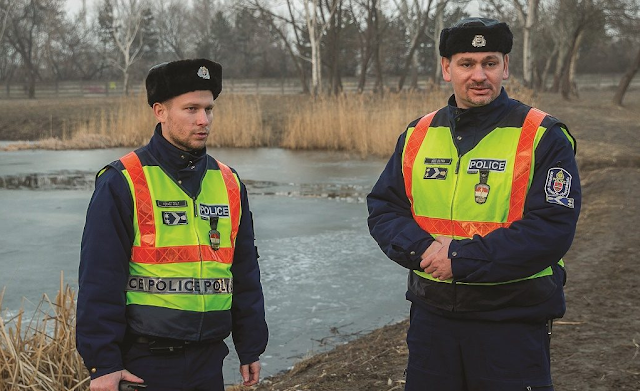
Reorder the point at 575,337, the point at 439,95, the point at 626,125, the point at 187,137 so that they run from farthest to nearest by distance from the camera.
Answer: the point at 626,125
the point at 439,95
the point at 575,337
the point at 187,137

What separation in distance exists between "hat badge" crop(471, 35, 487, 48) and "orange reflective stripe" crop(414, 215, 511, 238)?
61 cm

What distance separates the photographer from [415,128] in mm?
2975

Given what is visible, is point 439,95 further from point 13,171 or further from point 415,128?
point 415,128

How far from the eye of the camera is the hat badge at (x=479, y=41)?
2816 millimetres

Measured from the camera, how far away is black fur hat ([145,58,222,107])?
2.81m

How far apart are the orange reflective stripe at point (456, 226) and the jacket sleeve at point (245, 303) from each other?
24.4 inches

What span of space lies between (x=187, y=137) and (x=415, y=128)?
0.82 meters

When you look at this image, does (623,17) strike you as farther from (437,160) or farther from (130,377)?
(130,377)

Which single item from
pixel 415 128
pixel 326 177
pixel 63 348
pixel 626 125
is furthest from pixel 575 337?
pixel 626 125

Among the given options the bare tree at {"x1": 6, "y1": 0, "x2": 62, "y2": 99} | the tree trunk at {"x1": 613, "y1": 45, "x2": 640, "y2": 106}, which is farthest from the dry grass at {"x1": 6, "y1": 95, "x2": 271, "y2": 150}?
the bare tree at {"x1": 6, "y1": 0, "x2": 62, "y2": 99}

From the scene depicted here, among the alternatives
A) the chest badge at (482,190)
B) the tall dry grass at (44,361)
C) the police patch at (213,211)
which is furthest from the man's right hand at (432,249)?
the tall dry grass at (44,361)

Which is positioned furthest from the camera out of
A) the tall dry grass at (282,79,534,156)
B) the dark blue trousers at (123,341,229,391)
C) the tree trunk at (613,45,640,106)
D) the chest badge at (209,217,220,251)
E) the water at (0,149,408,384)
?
the tree trunk at (613,45,640,106)

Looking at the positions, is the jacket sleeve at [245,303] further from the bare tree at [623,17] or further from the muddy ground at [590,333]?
the bare tree at [623,17]

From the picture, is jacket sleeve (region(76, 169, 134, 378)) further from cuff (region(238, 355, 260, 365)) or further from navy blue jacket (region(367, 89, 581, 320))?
navy blue jacket (region(367, 89, 581, 320))
